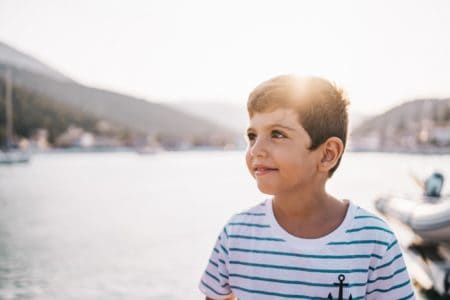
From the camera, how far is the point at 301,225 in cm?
141

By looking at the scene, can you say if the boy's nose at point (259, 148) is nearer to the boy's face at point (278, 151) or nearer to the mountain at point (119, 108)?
the boy's face at point (278, 151)

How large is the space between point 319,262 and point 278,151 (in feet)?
1.07

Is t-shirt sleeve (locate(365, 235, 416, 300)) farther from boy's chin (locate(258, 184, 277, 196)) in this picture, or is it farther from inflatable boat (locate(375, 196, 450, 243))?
inflatable boat (locate(375, 196, 450, 243))

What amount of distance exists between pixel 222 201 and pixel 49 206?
857 centimetres

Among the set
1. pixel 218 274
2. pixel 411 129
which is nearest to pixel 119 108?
pixel 411 129

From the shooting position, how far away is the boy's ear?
141 cm

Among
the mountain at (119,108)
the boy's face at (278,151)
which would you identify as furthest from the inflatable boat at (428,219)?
the mountain at (119,108)

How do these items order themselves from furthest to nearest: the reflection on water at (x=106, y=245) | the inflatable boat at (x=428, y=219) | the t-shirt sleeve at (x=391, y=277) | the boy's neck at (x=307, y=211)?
the reflection on water at (x=106, y=245), the inflatable boat at (x=428, y=219), the boy's neck at (x=307, y=211), the t-shirt sleeve at (x=391, y=277)

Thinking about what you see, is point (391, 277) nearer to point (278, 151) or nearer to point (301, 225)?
point (301, 225)

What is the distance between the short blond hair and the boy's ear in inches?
0.8

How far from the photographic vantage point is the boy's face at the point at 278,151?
1352mm

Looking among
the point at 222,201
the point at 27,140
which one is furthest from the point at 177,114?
the point at 222,201

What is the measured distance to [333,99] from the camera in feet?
4.50

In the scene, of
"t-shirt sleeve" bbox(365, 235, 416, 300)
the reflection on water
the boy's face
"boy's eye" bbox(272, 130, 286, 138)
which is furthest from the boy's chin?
the reflection on water
